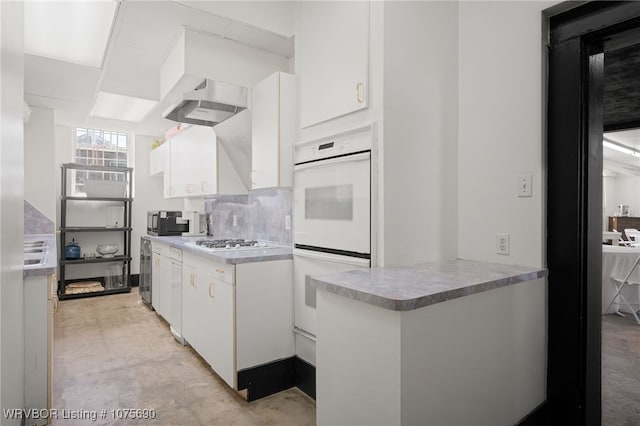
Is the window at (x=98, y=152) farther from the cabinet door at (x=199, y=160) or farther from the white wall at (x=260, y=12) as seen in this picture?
the white wall at (x=260, y=12)

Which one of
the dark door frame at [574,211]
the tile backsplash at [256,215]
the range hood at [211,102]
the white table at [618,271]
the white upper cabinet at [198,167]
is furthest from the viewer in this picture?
the white table at [618,271]

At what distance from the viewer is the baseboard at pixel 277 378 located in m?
2.29

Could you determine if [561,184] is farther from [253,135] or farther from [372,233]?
[253,135]

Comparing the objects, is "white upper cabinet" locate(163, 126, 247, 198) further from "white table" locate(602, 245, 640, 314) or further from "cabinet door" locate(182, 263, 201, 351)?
"white table" locate(602, 245, 640, 314)

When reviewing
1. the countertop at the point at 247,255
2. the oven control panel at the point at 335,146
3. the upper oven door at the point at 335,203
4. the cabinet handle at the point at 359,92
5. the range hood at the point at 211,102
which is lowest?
the countertop at the point at 247,255

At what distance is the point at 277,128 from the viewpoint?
96.3 inches

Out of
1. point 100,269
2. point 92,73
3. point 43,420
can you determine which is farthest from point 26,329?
point 100,269

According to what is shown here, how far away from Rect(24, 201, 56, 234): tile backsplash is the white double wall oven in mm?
3446

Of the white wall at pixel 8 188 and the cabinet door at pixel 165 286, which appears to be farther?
the cabinet door at pixel 165 286

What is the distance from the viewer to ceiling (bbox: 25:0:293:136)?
7.83 feet

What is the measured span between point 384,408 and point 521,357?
0.87m

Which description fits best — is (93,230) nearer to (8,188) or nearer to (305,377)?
(305,377)

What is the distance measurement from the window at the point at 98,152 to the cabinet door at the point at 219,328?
4010mm

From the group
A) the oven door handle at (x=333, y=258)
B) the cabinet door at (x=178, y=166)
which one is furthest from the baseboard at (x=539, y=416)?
the cabinet door at (x=178, y=166)
